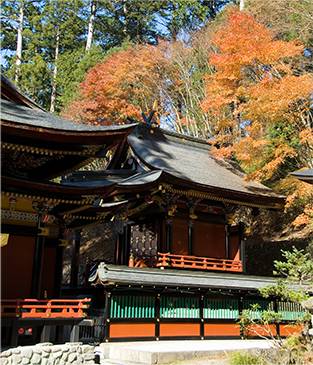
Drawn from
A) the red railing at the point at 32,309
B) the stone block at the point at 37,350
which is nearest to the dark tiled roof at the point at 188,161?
the red railing at the point at 32,309

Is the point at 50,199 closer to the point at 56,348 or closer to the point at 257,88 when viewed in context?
the point at 56,348

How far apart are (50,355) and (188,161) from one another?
13.5 metres

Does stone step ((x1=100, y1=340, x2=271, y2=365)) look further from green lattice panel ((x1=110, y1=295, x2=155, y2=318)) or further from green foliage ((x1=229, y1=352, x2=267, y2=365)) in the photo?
green lattice panel ((x1=110, y1=295, x2=155, y2=318))

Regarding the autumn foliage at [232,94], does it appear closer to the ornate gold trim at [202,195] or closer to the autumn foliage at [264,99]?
the autumn foliage at [264,99]

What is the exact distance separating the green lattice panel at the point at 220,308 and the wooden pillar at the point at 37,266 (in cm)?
704

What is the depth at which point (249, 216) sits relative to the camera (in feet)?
67.7

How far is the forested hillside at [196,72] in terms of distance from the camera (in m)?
21.7

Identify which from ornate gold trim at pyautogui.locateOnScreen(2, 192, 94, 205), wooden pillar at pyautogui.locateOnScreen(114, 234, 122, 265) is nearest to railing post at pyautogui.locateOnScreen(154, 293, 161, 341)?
wooden pillar at pyautogui.locateOnScreen(114, 234, 122, 265)

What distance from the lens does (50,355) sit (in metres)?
9.75

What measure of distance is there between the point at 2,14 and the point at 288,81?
2798 cm

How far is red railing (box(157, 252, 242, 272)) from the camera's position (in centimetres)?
1684

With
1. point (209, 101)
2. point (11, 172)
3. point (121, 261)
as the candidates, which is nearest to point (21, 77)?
point (209, 101)

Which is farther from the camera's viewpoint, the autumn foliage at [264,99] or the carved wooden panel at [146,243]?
the autumn foliage at [264,99]

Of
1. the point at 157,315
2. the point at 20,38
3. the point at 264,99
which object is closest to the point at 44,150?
the point at 157,315
